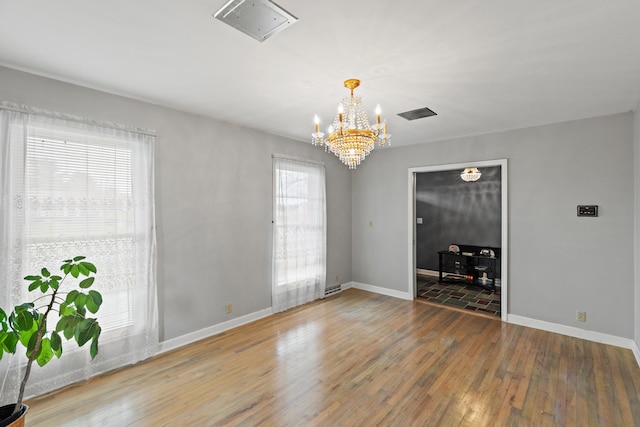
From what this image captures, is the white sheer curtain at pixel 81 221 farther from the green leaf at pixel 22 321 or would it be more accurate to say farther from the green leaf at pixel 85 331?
the green leaf at pixel 85 331

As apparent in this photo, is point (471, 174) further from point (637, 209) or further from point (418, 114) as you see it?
point (418, 114)

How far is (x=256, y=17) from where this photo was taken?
174 cm

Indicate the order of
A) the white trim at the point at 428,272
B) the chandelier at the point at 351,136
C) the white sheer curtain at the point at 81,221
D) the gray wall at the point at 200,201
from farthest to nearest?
the white trim at the point at 428,272 < the gray wall at the point at 200,201 < the chandelier at the point at 351,136 < the white sheer curtain at the point at 81,221

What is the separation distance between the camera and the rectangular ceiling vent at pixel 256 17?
5.36 ft

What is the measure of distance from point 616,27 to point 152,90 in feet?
11.6

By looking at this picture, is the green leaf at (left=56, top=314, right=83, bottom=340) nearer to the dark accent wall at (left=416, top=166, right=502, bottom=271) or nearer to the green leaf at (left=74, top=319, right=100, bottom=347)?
the green leaf at (left=74, top=319, right=100, bottom=347)

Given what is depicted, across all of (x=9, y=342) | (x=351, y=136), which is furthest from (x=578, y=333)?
(x=9, y=342)

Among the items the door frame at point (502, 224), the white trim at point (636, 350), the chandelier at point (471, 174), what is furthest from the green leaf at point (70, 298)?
the chandelier at point (471, 174)

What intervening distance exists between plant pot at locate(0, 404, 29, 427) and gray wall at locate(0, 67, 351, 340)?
140cm

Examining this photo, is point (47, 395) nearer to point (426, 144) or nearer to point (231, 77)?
point (231, 77)

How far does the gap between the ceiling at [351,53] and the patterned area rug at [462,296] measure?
9.68 ft

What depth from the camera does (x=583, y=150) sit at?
11.7 feet

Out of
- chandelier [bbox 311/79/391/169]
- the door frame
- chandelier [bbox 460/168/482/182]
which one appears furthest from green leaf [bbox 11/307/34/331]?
chandelier [bbox 460/168/482/182]

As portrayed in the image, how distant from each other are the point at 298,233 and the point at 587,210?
12.2 ft
